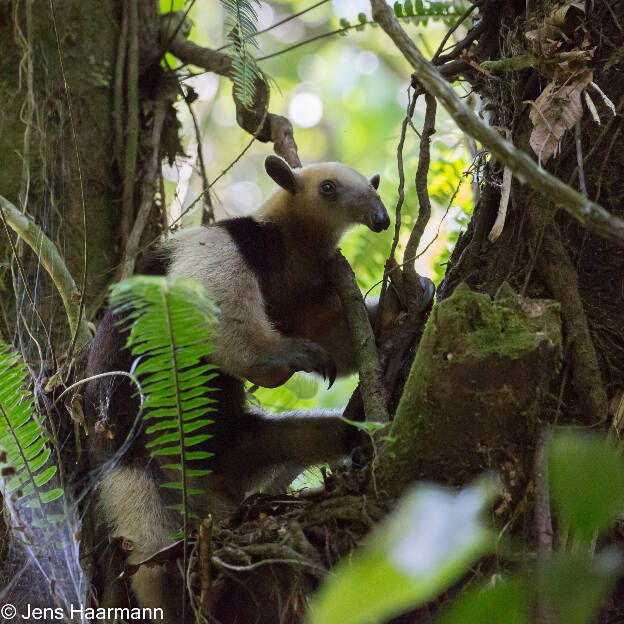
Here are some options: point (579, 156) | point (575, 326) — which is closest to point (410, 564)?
point (575, 326)

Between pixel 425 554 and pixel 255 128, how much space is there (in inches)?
178

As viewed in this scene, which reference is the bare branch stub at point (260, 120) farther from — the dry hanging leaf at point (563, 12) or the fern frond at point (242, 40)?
the dry hanging leaf at point (563, 12)

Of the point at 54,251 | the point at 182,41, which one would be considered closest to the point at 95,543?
the point at 54,251

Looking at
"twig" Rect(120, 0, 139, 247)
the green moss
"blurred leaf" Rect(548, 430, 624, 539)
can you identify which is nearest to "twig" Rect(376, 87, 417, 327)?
the green moss

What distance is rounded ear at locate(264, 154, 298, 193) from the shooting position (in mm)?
4992

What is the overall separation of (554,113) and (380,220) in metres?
1.69

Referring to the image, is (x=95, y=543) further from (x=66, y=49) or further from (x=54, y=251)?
(x=66, y=49)

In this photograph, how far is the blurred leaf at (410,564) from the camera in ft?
3.73

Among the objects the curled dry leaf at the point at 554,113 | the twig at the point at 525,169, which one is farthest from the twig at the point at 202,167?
the twig at the point at 525,169

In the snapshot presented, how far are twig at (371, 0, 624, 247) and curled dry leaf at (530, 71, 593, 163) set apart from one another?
1147 mm

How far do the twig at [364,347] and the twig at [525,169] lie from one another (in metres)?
1.67

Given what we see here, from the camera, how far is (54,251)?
14.1ft

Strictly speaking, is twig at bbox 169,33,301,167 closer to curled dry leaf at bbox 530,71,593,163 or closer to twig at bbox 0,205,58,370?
twig at bbox 0,205,58,370

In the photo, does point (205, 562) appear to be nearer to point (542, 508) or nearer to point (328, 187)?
point (542, 508)
